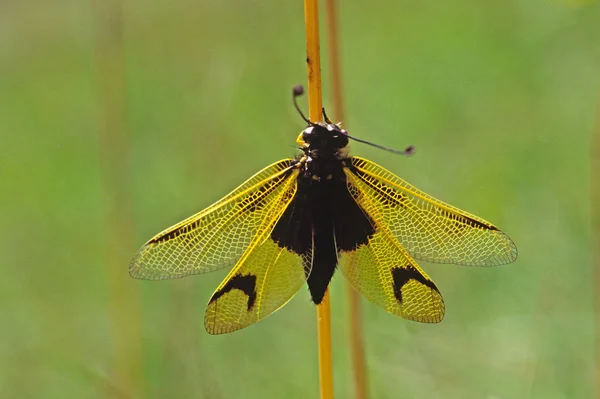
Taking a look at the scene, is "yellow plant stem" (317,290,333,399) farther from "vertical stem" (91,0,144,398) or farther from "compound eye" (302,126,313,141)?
"vertical stem" (91,0,144,398)

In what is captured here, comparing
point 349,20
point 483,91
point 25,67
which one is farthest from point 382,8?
point 25,67

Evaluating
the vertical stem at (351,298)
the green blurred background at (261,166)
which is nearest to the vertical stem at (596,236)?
the green blurred background at (261,166)

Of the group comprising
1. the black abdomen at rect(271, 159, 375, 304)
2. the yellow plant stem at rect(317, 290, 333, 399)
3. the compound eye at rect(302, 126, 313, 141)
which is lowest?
the yellow plant stem at rect(317, 290, 333, 399)

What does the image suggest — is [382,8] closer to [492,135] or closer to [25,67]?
[492,135]

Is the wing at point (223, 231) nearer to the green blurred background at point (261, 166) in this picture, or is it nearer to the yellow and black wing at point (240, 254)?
the yellow and black wing at point (240, 254)

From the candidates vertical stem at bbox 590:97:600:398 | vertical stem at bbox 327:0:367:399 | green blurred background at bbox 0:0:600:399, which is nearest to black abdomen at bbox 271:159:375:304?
vertical stem at bbox 327:0:367:399

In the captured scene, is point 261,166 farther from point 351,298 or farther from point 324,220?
point 324,220

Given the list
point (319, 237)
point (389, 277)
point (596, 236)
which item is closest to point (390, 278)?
point (389, 277)
